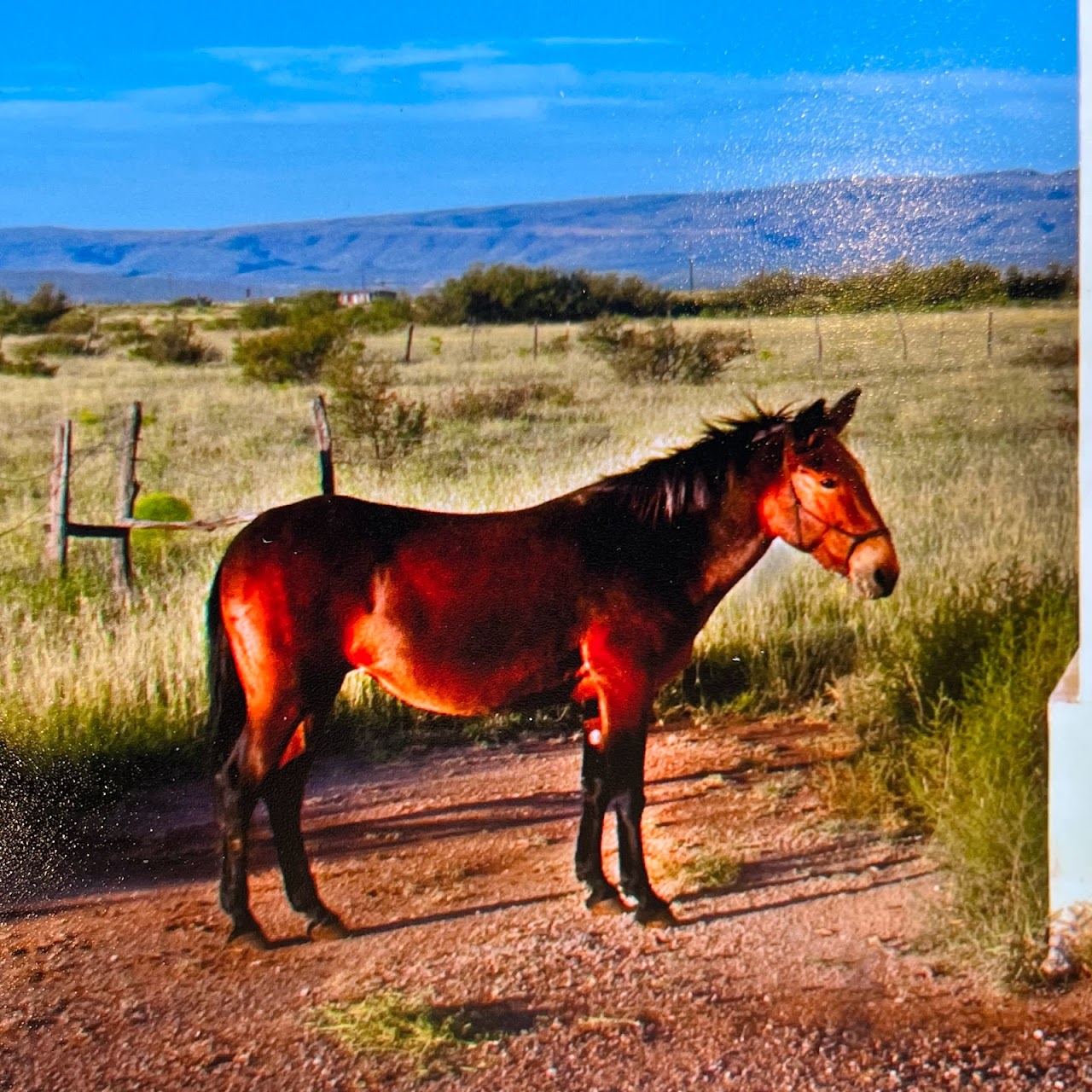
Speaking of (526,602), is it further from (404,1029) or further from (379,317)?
(404,1029)

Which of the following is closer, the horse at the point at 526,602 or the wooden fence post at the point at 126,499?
the horse at the point at 526,602

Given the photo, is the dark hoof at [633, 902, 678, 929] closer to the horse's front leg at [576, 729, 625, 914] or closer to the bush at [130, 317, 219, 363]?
the horse's front leg at [576, 729, 625, 914]

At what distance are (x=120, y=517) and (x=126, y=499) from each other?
0.06 metres

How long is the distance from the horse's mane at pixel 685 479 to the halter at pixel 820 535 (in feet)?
0.53

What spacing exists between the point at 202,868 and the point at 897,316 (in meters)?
2.79

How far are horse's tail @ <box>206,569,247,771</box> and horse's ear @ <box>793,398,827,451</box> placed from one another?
180 cm

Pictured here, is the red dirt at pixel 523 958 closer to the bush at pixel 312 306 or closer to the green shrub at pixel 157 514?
the green shrub at pixel 157 514

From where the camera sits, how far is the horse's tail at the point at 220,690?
449 cm

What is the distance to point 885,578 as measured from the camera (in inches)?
189

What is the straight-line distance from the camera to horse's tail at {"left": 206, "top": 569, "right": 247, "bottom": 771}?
4.49 metres

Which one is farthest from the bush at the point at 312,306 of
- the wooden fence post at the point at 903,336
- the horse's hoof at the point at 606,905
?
the horse's hoof at the point at 606,905

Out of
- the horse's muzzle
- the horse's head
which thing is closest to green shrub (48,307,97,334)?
the horse's head

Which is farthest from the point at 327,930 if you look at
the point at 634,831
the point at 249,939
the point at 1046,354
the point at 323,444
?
the point at 1046,354

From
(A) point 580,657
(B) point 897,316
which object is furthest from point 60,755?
(B) point 897,316
